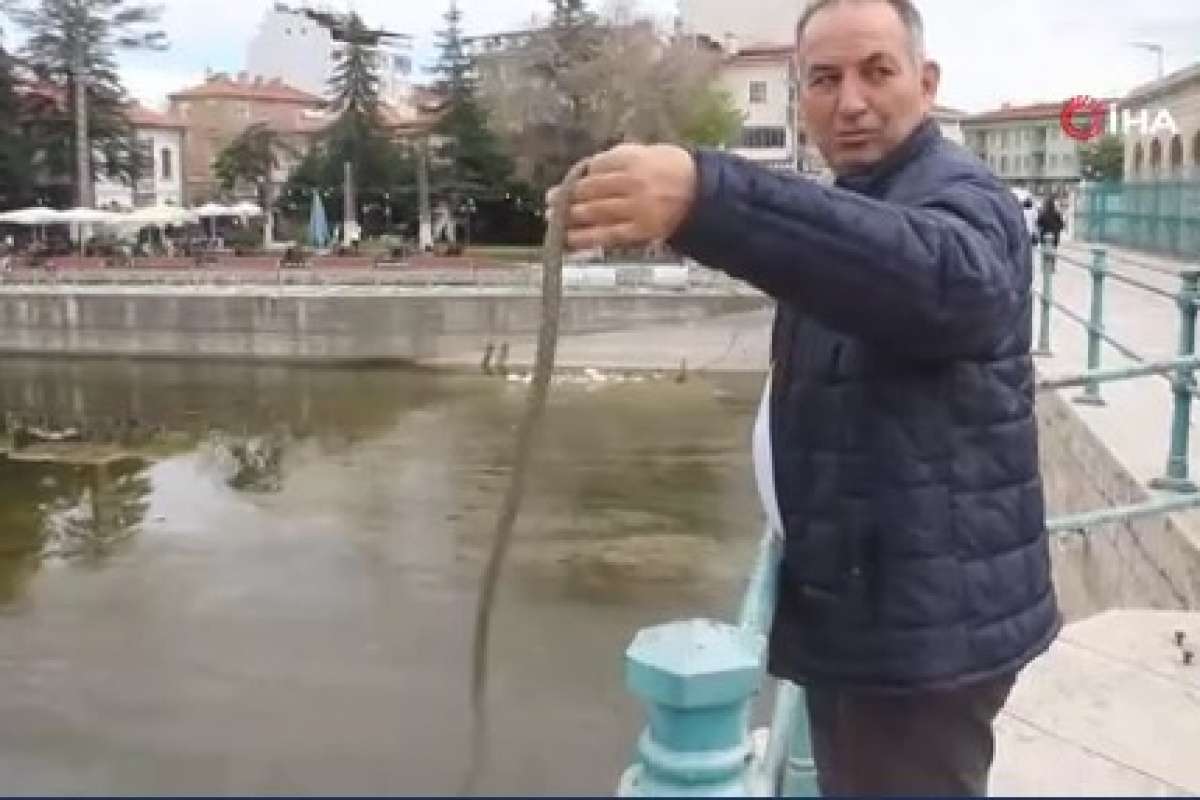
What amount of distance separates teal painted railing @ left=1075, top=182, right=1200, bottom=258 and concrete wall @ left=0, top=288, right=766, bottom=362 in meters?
5.80

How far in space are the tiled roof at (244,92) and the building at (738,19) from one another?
15249mm

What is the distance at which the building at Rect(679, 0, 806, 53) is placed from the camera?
50644 millimetres

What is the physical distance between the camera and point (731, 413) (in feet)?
59.3

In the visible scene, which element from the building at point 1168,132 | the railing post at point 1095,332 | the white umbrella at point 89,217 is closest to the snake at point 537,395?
the railing post at point 1095,332

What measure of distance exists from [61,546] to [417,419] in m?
7.21

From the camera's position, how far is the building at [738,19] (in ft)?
166

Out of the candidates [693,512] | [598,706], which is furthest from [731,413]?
[598,706]

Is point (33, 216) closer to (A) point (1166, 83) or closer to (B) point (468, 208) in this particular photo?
(B) point (468, 208)

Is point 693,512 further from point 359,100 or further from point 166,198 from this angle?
point 166,198

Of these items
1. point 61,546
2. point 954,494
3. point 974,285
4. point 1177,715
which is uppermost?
point 974,285

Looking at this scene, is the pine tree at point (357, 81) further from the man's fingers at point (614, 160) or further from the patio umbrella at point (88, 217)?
the man's fingers at point (614, 160)

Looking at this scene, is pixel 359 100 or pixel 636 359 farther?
pixel 359 100

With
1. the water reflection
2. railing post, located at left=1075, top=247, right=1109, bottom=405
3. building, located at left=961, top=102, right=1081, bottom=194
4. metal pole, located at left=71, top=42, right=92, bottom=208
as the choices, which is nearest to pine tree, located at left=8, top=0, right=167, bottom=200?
metal pole, located at left=71, top=42, right=92, bottom=208

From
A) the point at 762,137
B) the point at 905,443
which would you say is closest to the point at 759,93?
the point at 762,137
